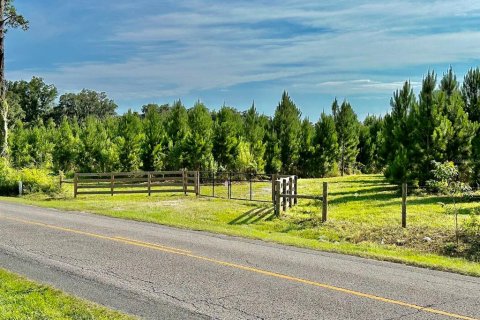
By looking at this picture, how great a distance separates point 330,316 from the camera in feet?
21.5

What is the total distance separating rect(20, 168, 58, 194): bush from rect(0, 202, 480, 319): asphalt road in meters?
14.4

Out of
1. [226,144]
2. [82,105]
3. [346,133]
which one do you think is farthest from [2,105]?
[82,105]

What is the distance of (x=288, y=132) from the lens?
43.5 meters

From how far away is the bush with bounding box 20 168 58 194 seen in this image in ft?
88.0

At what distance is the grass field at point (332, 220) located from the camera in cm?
1215

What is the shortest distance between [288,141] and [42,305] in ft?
123

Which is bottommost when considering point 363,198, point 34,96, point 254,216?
point 254,216

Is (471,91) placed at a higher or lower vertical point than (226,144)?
higher

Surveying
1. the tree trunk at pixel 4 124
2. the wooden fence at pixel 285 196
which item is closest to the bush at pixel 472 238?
the wooden fence at pixel 285 196

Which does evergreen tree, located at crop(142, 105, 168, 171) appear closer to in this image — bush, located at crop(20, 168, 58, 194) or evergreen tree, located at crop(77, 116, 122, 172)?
evergreen tree, located at crop(77, 116, 122, 172)

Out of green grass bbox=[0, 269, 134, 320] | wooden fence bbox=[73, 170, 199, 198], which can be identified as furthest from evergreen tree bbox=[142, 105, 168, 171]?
green grass bbox=[0, 269, 134, 320]

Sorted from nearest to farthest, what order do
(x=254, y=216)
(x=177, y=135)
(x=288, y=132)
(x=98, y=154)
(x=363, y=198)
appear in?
(x=254, y=216)
(x=363, y=198)
(x=98, y=154)
(x=177, y=135)
(x=288, y=132)

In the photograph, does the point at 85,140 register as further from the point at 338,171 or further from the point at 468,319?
the point at 468,319

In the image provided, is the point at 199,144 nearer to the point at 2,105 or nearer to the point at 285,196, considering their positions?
the point at 2,105
